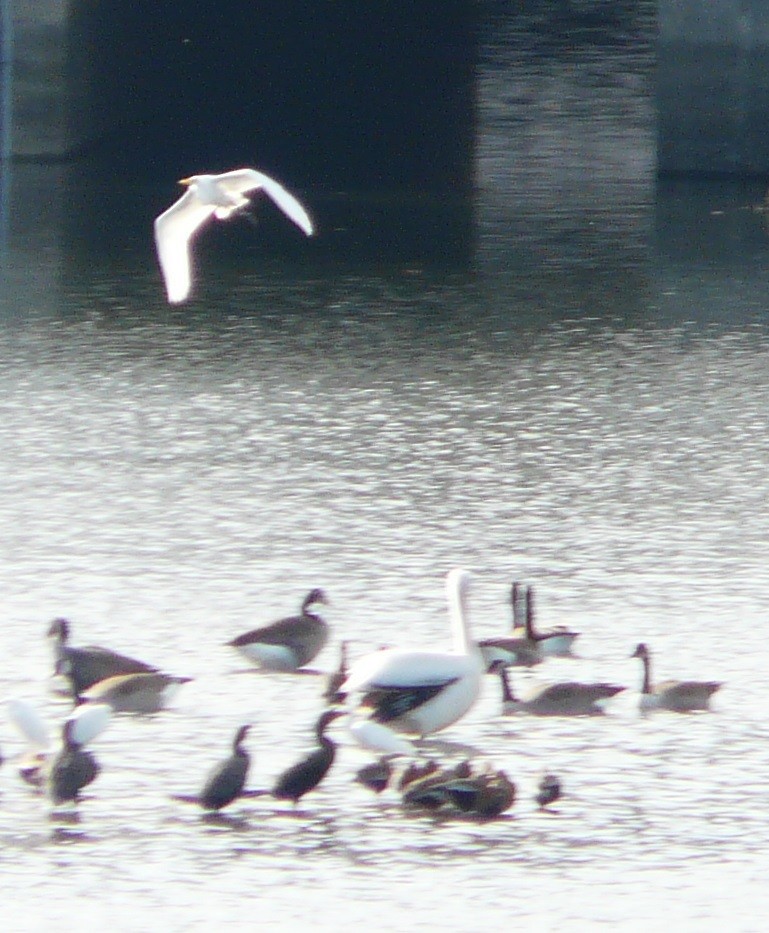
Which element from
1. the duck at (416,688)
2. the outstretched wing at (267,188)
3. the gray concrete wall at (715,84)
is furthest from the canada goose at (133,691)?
the gray concrete wall at (715,84)

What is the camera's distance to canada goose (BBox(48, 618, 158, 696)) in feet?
28.6

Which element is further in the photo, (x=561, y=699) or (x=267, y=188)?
(x=267, y=188)

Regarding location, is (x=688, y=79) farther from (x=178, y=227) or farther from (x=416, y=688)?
(x=416, y=688)

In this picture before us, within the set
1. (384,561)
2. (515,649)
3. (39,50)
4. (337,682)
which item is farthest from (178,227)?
(39,50)

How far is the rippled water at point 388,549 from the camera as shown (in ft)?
23.1

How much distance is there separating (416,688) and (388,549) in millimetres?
3165

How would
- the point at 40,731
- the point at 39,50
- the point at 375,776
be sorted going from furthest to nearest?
the point at 39,50 → the point at 40,731 → the point at 375,776

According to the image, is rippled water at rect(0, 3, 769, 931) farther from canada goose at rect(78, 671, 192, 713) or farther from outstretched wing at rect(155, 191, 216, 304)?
outstretched wing at rect(155, 191, 216, 304)

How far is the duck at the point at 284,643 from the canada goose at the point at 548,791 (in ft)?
6.20

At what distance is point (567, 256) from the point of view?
25.7 m

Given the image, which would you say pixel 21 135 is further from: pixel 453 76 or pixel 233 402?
pixel 233 402

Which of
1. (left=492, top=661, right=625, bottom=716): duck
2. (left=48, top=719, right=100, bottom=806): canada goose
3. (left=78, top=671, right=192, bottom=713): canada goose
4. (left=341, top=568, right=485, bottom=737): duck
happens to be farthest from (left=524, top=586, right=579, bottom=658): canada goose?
(left=48, top=719, right=100, bottom=806): canada goose

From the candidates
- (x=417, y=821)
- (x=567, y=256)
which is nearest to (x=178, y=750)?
(x=417, y=821)

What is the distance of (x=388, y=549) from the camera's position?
11438 millimetres
